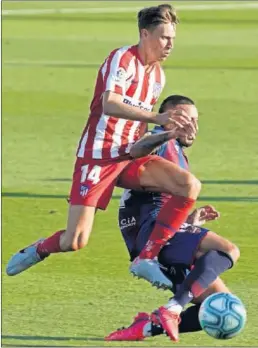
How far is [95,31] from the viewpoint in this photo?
103 feet

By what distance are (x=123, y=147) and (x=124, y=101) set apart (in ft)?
1.07

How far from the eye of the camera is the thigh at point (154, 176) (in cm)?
940

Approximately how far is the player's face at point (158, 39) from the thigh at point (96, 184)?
75cm

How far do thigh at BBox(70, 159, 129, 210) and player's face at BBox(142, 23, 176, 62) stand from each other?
75 centimetres

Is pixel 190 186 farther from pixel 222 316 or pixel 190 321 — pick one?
pixel 222 316

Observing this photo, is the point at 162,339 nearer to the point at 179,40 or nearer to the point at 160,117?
the point at 160,117

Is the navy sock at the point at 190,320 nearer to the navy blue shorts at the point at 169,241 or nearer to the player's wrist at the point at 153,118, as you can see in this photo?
the navy blue shorts at the point at 169,241

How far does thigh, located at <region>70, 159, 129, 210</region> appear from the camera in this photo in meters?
9.70

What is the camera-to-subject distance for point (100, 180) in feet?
31.9

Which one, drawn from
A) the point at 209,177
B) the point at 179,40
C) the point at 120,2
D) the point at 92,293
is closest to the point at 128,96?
the point at 92,293

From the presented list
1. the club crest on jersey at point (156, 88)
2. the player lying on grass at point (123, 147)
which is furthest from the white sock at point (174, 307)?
the club crest on jersey at point (156, 88)

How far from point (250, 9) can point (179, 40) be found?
8.17 m

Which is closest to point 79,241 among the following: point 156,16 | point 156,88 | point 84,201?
point 84,201

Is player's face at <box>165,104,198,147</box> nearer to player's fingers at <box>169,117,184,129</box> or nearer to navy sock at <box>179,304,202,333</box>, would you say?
player's fingers at <box>169,117,184,129</box>
